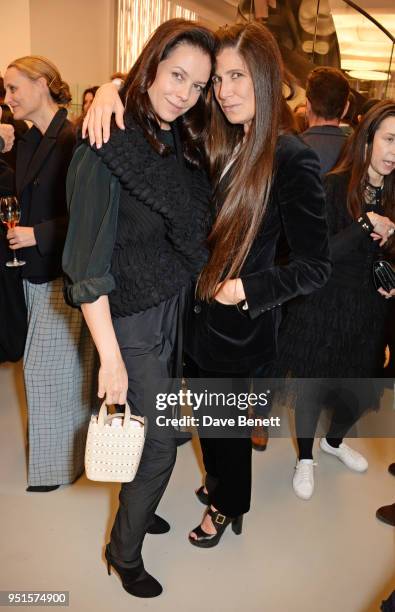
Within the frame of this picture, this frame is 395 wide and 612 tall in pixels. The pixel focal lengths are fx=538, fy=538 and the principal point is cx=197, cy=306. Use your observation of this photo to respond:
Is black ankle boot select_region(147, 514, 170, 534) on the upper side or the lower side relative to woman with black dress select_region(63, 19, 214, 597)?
lower

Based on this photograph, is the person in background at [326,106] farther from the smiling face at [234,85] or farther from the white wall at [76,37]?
the white wall at [76,37]

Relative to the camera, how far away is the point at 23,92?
1.99 m

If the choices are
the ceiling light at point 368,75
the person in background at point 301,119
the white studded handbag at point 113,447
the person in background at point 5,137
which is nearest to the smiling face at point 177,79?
the white studded handbag at point 113,447

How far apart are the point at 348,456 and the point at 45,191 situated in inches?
69.1

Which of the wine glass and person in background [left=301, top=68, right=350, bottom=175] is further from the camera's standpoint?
person in background [left=301, top=68, right=350, bottom=175]

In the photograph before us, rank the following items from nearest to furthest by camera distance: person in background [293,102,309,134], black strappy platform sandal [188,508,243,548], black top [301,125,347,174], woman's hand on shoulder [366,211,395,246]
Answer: black strappy platform sandal [188,508,243,548] → woman's hand on shoulder [366,211,395,246] → black top [301,125,347,174] → person in background [293,102,309,134]

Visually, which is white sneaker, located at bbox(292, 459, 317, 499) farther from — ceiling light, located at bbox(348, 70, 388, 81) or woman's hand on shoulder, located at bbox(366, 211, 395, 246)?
ceiling light, located at bbox(348, 70, 388, 81)

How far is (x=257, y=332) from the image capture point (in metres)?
1.61

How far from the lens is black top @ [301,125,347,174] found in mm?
2824

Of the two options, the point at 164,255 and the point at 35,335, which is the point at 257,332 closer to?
the point at 164,255

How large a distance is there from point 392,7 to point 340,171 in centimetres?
797

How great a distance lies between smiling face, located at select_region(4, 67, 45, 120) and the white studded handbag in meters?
1.26

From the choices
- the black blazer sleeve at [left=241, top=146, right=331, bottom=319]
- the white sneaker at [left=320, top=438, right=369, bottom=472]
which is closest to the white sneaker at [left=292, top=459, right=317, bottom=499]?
the white sneaker at [left=320, top=438, right=369, bottom=472]

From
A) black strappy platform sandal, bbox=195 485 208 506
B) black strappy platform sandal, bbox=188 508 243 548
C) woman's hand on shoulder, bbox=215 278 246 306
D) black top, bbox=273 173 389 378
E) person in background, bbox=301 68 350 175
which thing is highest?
person in background, bbox=301 68 350 175
